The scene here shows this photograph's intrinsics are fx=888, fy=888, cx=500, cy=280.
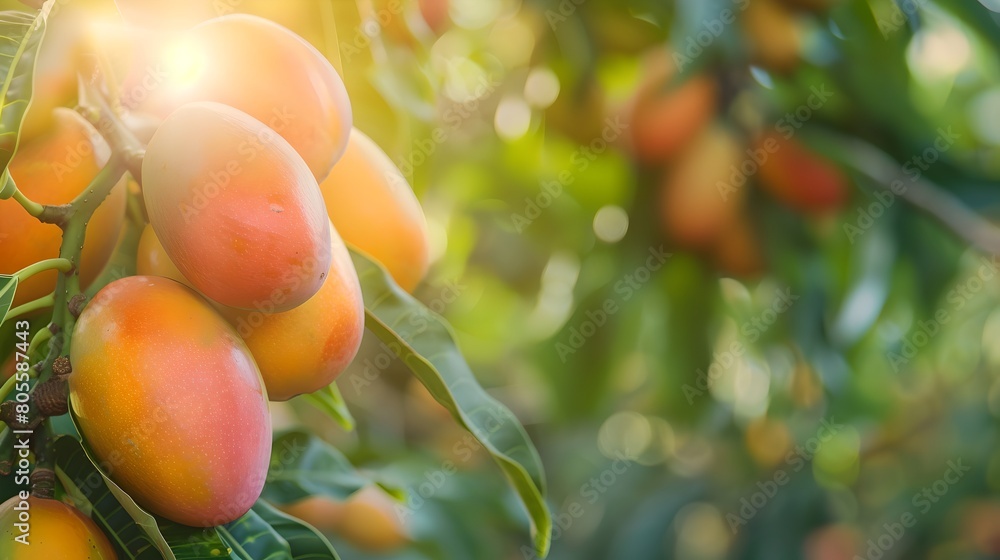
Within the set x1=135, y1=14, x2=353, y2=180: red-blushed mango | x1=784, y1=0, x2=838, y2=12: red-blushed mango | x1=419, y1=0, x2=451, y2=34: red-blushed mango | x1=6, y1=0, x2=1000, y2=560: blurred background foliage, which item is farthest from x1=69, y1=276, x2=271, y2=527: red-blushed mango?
x1=784, y1=0, x2=838, y2=12: red-blushed mango

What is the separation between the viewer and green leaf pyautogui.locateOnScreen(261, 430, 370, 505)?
0.80 m

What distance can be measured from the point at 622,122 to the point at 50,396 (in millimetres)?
1031

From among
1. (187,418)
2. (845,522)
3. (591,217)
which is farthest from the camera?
(845,522)

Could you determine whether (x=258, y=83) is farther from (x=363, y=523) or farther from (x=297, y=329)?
(x=363, y=523)

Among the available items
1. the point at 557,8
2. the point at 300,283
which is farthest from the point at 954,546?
the point at 300,283

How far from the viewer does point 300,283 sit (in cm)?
46

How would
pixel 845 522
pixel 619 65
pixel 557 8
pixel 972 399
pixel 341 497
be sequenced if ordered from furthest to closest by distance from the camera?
pixel 972 399
pixel 845 522
pixel 619 65
pixel 557 8
pixel 341 497

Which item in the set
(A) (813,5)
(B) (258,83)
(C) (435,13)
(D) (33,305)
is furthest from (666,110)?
(D) (33,305)

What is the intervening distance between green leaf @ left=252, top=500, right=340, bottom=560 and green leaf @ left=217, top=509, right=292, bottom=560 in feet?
0.06

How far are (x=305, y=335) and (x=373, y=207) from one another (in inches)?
6.3

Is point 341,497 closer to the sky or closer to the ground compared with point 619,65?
closer to the ground

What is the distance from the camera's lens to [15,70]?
0.45 meters

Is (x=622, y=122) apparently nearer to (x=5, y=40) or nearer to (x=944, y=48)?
(x=944, y=48)

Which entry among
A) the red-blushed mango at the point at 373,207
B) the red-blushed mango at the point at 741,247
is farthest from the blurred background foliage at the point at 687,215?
the red-blushed mango at the point at 373,207
